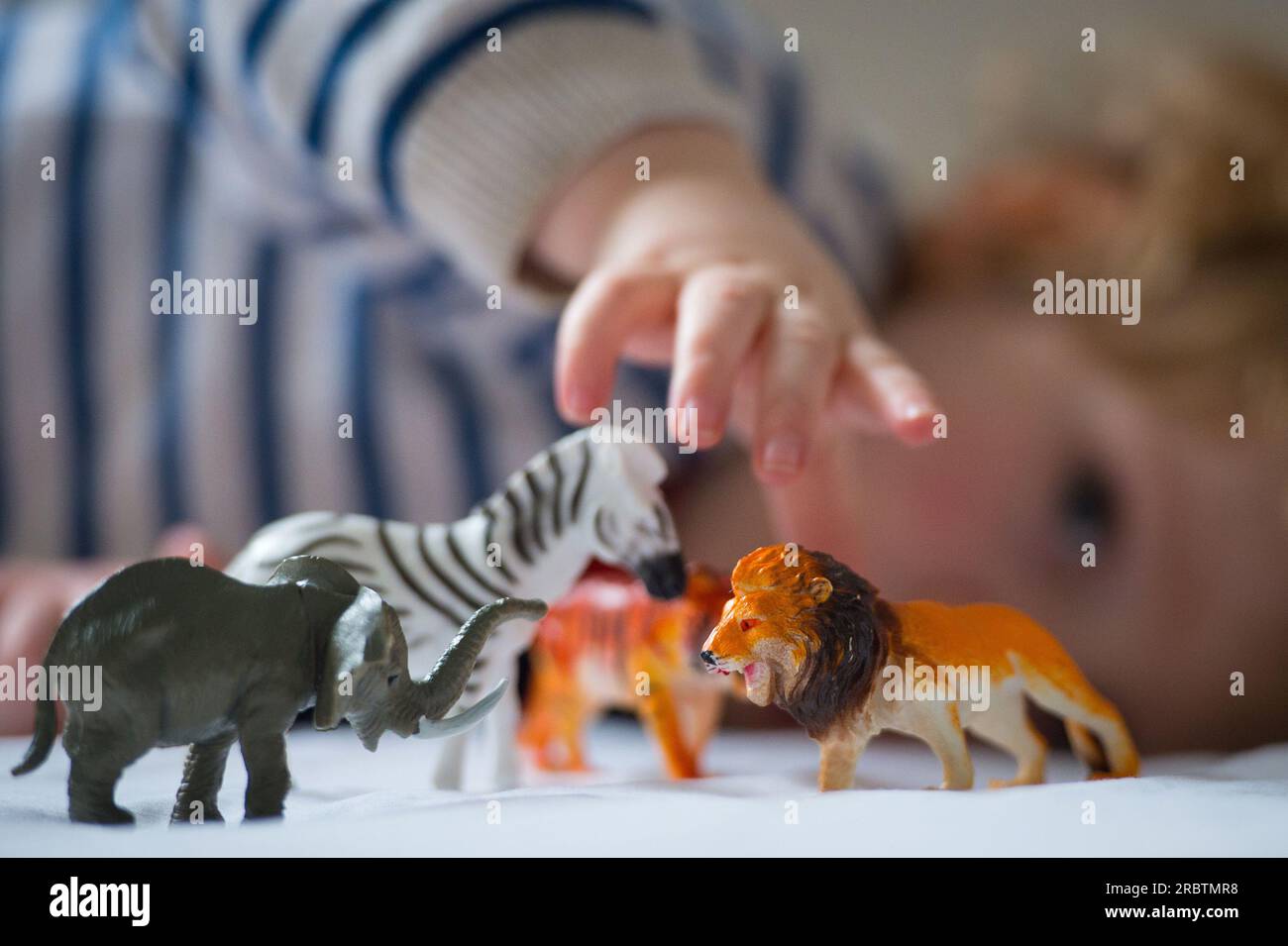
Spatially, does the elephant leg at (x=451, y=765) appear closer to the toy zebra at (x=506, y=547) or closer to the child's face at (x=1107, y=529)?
the toy zebra at (x=506, y=547)

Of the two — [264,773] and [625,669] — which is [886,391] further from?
[264,773]

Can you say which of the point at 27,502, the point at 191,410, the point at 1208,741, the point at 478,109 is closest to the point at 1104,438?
the point at 1208,741

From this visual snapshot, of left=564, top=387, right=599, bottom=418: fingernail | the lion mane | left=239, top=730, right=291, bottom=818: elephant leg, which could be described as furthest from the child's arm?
left=239, top=730, right=291, bottom=818: elephant leg

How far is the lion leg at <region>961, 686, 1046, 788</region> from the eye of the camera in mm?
438

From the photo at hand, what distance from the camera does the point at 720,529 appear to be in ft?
3.42

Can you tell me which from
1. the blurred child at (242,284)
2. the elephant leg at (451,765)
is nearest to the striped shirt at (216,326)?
the blurred child at (242,284)

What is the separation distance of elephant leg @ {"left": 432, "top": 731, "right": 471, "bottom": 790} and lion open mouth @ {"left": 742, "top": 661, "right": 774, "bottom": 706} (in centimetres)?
15

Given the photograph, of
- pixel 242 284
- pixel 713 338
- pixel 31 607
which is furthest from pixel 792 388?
pixel 242 284

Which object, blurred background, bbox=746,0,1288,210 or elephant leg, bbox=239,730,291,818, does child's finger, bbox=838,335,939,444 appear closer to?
elephant leg, bbox=239,730,291,818

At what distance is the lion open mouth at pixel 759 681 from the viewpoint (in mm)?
408

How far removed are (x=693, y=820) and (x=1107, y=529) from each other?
0.76 m

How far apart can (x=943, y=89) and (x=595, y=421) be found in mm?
1222

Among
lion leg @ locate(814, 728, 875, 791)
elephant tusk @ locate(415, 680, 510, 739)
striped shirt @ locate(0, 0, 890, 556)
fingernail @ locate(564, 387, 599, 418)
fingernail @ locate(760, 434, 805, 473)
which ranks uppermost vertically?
striped shirt @ locate(0, 0, 890, 556)

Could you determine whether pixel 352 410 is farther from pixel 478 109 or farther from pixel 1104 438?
pixel 1104 438
